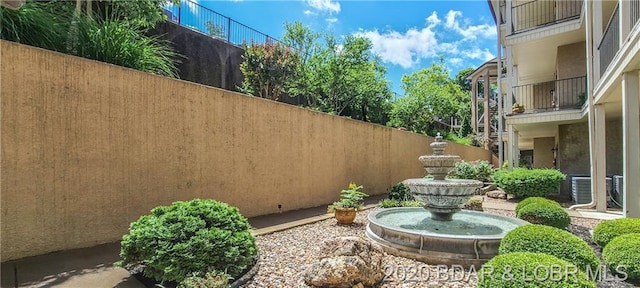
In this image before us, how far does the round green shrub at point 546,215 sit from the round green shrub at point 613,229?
728mm

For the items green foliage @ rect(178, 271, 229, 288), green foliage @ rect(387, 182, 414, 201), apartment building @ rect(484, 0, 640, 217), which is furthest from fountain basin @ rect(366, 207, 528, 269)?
apartment building @ rect(484, 0, 640, 217)

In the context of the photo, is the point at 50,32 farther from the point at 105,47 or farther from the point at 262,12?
the point at 262,12

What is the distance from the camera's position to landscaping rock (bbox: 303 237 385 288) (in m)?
3.29

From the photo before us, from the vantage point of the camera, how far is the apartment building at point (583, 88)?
21.2ft

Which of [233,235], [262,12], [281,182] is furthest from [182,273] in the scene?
[262,12]

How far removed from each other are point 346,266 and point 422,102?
1922 centimetres

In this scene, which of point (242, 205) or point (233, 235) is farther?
point (242, 205)

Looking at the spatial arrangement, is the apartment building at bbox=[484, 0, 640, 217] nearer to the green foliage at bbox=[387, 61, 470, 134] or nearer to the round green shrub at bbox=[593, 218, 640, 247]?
the round green shrub at bbox=[593, 218, 640, 247]

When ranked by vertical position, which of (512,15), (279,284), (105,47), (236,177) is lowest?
(279,284)

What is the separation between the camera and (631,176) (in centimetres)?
651

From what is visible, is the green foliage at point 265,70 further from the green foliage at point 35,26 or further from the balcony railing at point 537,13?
the balcony railing at point 537,13

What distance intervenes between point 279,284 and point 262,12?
11276 mm

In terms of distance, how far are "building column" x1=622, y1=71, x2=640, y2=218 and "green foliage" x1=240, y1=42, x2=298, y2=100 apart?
8727 mm

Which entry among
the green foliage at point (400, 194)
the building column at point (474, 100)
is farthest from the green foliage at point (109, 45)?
the building column at point (474, 100)
